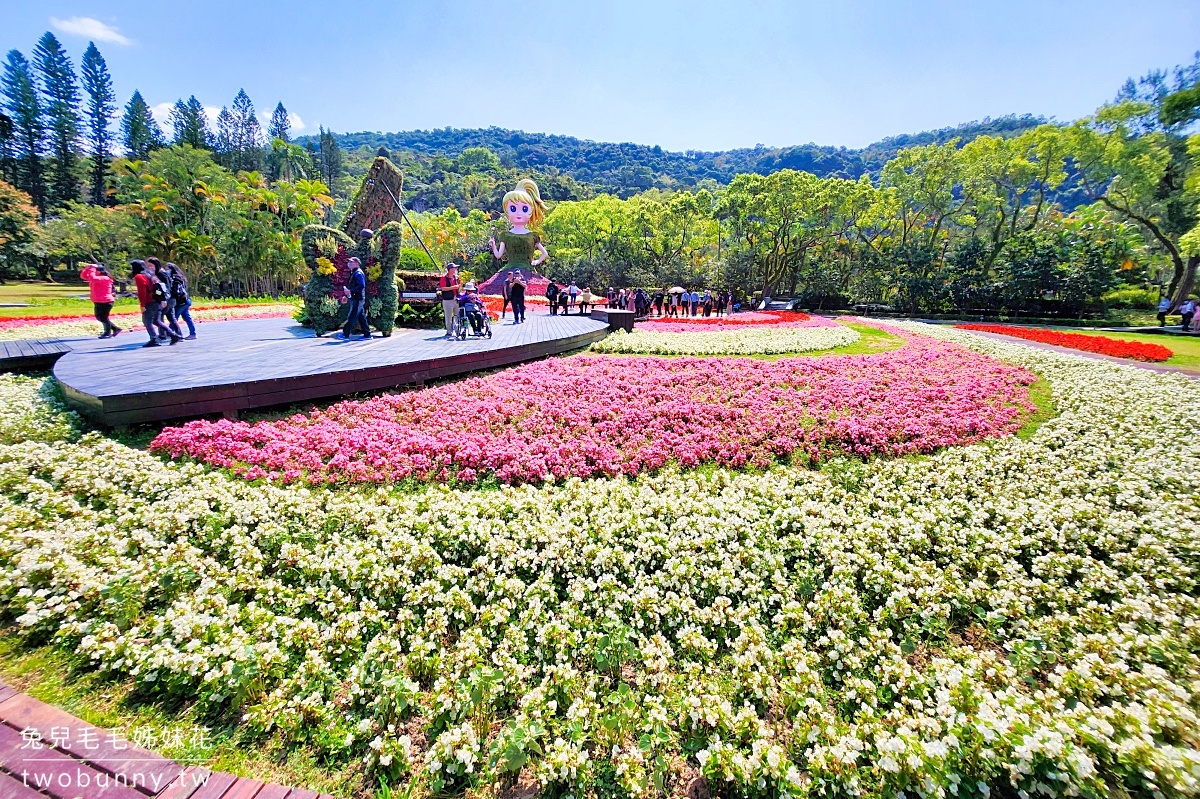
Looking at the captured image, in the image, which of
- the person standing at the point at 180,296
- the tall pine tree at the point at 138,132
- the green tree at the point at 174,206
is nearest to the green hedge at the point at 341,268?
the person standing at the point at 180,296

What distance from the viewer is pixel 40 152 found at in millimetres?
52188

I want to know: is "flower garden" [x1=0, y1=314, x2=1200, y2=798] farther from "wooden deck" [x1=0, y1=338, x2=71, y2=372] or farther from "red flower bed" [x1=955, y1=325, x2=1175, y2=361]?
"red flower bed" [x1=955, y1=325, x2=1175, y2=361]

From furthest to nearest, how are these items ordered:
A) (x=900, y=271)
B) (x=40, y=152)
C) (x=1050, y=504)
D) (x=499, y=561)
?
(x=40, y=152) < (x=900, y=271) < (x=1050, y=504) < (x=499, y=561)

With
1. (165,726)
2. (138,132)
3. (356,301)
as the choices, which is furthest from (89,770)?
(138,132)

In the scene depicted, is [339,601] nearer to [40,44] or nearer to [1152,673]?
[1152,673]

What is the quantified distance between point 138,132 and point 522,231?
147 ft

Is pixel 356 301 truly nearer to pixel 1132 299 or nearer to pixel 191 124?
pixel 1132 299

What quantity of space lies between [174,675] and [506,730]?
1.94 meters

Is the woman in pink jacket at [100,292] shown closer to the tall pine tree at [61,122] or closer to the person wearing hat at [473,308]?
the person wearing hat at [473,308]

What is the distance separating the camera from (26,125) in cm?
5056

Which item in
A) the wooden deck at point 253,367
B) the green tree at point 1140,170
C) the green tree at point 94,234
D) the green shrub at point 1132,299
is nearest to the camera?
the wooden deck at point 253,367

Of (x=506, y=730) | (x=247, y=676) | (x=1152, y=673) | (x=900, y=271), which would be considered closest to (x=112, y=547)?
(x=247, y=676)

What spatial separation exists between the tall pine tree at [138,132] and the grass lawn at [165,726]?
71151 mm

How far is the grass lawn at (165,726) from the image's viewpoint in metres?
2.50
